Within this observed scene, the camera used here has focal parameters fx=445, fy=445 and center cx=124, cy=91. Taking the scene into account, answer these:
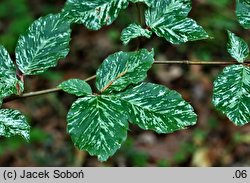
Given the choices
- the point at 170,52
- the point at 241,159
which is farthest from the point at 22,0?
the point at 241,159

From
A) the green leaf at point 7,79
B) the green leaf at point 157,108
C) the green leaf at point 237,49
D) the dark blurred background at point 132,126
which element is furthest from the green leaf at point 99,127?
the dark blurred background at point 132,126

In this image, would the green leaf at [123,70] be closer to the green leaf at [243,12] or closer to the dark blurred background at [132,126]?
the green leaf at [243,12]

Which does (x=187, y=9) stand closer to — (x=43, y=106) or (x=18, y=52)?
(x=18, y=52)

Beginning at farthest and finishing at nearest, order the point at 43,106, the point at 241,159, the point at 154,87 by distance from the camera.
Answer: the point at 43,106 < the point at 241,159 < the point at 154,87

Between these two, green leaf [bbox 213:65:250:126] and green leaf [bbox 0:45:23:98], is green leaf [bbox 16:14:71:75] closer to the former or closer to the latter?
green leaf [bbox 0:45:23:98]

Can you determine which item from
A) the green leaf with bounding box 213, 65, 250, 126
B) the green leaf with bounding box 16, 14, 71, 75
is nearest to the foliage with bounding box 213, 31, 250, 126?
the green leaf with bounding box 213, 65, 250, 126
